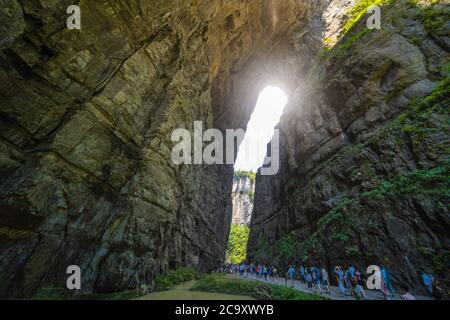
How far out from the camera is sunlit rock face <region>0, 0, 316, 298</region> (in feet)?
28.6

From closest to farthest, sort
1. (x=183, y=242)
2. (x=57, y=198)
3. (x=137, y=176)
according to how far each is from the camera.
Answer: (x=57, y=198), (x=137, y=176), (x=183, y=242)

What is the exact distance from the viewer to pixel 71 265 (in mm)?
9672

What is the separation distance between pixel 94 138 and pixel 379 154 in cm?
1891

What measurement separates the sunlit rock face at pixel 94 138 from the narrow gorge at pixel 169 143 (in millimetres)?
62

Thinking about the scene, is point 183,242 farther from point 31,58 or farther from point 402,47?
point 402,47

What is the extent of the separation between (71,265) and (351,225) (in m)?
16.6

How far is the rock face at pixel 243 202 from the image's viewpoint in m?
110

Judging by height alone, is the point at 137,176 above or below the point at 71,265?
above

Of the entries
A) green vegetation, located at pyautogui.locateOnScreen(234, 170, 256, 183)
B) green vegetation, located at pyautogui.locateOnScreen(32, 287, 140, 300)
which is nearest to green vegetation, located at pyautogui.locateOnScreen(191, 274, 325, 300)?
green vegetation, located at pyautogui.locateOnScreen(32, 287, 140, 300)

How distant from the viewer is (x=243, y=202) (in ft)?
377

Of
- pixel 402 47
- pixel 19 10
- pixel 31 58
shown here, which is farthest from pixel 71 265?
pixel 402 47

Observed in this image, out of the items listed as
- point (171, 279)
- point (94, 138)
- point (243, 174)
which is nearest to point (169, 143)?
point (94, 138)

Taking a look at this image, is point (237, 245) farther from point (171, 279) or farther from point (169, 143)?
point (169, 143)

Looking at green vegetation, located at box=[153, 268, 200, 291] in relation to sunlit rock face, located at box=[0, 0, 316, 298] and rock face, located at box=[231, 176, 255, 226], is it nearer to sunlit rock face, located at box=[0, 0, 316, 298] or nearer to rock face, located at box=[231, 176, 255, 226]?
sunlit rock face, located at box=[0, 0, 316, 298]
